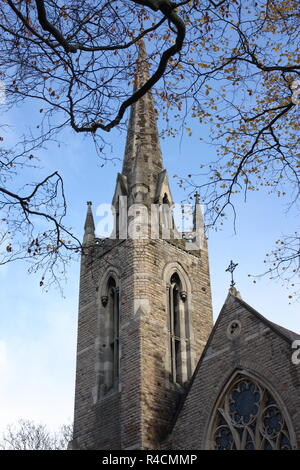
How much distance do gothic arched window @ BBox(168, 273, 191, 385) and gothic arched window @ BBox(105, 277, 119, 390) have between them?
164cm

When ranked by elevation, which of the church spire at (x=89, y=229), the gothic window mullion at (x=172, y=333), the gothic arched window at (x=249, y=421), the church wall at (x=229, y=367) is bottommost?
the gothic arched window at (x=249, y=421)

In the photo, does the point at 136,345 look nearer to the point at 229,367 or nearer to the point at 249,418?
the point at 229,367

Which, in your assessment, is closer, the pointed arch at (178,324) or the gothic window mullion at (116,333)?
the pointed arch at (178,324)

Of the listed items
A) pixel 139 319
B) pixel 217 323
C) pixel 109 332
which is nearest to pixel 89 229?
pixel 109 332

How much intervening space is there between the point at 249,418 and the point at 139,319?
4.72 m

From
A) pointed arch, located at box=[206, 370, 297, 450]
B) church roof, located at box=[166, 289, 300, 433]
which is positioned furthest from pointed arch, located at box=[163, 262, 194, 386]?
pointed arch, located at box=[206, 370, 297, 450]

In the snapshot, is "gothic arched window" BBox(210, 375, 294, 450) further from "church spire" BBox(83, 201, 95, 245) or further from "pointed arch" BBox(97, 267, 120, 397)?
"church spire" BBox(83, 201, 95, 245)

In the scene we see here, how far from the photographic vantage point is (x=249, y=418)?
15906mm

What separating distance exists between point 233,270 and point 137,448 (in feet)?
18.5

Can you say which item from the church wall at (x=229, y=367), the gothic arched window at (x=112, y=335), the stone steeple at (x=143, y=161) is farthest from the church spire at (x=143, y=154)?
the church wall at (x=229, y=367)

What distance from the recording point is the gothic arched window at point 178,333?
65.8ft

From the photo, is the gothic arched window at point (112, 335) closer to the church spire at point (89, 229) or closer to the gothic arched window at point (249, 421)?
the church spire at point (89, 229)

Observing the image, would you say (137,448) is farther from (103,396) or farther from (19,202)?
(19,202)

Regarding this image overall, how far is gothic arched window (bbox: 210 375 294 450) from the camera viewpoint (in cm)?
1511
